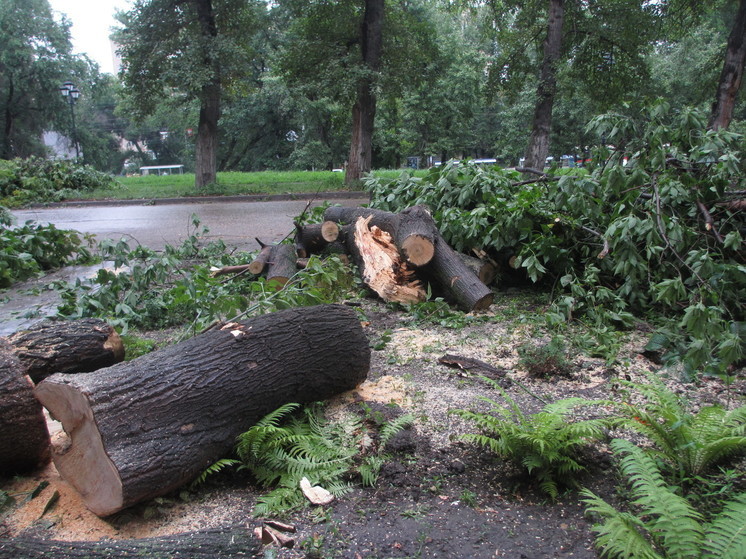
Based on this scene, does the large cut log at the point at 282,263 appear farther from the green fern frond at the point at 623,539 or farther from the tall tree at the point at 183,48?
the tall tree at the point at 183,48

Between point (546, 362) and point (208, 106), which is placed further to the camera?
point (208, 106)

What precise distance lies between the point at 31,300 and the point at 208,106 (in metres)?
10.7

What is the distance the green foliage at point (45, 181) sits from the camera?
54.0 ft

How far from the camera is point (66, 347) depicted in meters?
3.46

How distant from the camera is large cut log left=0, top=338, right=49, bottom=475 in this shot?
2.63 metres

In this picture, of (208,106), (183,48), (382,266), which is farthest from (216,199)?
(382,266)

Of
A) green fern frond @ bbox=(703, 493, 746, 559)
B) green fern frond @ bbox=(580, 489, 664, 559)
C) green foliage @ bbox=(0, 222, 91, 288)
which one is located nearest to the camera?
green fern frond @ bbox=(703, 493, 746, 559)

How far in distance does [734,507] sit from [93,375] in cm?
266

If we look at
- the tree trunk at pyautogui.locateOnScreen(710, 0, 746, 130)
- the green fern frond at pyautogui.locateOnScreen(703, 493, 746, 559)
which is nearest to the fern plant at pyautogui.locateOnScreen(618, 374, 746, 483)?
the green fern frond at pyautogui.locateOnScreen(703, 493, 746, 559)

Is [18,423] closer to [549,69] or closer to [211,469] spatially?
[211,469]

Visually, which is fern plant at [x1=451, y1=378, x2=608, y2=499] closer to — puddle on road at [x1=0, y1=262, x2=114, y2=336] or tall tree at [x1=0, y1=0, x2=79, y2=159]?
→ puddle on road at [x1=0, y1=262, x2=114, y2=336]

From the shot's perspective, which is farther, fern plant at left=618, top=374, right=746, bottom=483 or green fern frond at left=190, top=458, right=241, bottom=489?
green fern frond at left=190, top=458, right=241, bottom=489

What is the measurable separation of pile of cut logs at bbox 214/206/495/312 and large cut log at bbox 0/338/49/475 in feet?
7.84

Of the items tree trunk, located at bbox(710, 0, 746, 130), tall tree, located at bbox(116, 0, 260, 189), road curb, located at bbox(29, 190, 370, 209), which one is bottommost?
road curb, located at bbox(29, 190, 370, 209)
